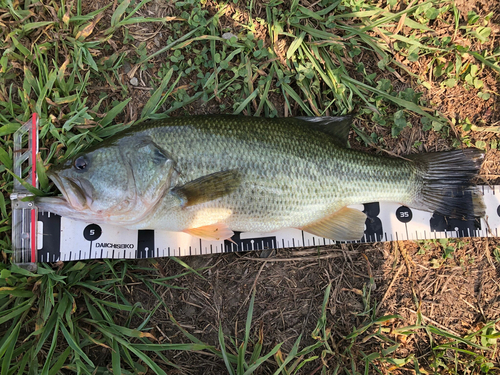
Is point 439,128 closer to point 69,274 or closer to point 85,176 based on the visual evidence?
point 85,176

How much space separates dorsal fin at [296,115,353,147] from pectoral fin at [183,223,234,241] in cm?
136

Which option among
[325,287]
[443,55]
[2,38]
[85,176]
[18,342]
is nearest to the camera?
[85,176]

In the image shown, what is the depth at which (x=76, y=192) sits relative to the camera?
8.02 feet

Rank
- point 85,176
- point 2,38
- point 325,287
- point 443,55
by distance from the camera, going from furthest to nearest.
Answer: point 443,55, point 325,287, point 2,38, point 85,176

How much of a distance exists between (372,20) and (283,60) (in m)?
1.08

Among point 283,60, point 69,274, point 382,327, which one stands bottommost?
point 382,327

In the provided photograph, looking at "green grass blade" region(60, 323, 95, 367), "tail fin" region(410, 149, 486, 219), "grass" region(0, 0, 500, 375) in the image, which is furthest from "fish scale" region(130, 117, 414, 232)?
"green grass blade" region(60, 323, 95, 367)

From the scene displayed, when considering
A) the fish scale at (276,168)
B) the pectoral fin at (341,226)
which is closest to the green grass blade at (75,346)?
the fish scale at (276,168)

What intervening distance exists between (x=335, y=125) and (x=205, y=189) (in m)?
1.48

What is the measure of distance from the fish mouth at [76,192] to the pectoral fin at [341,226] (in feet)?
6.33

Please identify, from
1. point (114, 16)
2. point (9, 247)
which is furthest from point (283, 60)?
point (9, 247)

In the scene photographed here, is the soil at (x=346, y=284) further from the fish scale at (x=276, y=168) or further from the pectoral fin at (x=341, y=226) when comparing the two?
the fish scale at (x=276, y=168)

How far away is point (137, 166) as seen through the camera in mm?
2525

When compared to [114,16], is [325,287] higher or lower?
lower
